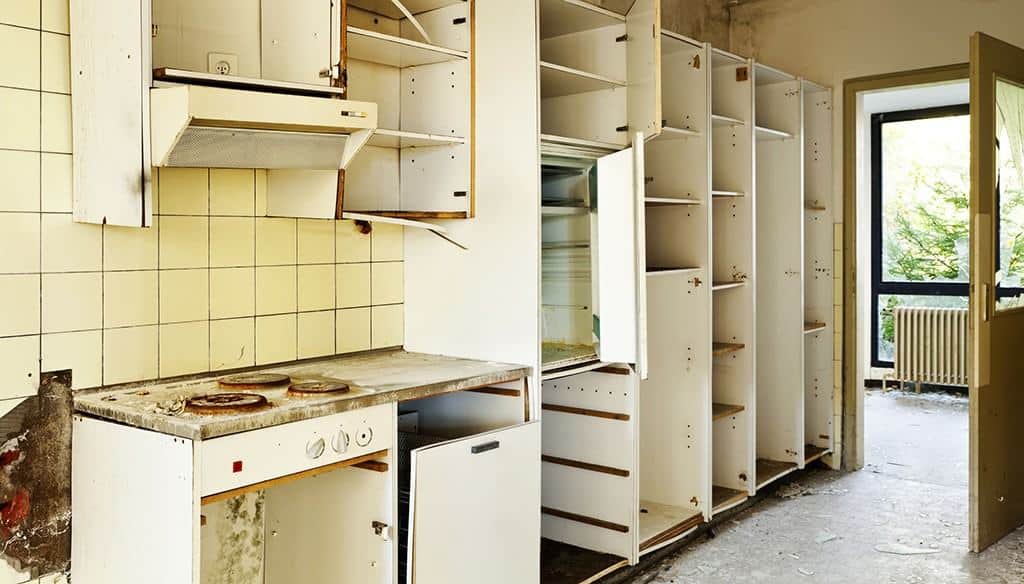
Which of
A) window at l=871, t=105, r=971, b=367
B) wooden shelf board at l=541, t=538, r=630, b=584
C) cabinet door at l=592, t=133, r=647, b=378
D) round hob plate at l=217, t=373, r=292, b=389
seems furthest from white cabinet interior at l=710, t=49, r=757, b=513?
window at l=871, t=105, r=971, b=367

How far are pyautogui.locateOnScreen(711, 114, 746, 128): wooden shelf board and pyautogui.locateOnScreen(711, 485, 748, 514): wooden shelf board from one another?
69.0 inches

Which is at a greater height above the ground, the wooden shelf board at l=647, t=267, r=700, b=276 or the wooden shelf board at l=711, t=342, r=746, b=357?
the wooden shelf board at l=647, t=267, r=700, b=276

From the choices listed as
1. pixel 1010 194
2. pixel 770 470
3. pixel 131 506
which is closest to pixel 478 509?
pixel 131 506

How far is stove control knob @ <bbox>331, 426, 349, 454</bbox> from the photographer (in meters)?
2.27

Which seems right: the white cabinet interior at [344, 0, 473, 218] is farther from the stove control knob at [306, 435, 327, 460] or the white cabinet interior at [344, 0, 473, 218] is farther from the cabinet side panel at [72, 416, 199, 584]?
the cabinet side panel at [72, 416, 199, 584]

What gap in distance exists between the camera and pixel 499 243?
119 inches

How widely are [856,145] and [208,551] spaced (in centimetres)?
400

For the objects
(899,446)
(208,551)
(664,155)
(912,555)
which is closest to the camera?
(208,551)

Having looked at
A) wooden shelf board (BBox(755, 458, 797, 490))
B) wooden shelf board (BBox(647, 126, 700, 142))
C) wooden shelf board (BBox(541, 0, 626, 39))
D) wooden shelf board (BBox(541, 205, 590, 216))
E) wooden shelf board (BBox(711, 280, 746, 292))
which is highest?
wooden shelf board (BBox(541, 0, 626, 39))

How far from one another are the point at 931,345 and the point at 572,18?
541 cm

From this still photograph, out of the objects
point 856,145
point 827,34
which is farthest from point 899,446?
point 827,34

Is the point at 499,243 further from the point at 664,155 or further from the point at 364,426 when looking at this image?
the point at 664,155

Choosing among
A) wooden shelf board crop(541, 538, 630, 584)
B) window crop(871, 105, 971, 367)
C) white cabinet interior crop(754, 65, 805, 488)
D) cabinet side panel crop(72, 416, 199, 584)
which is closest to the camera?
cabinet side panel crop(72, 416, 199, 584)

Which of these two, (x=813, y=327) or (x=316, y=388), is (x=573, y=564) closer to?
(x=316, y=388)
